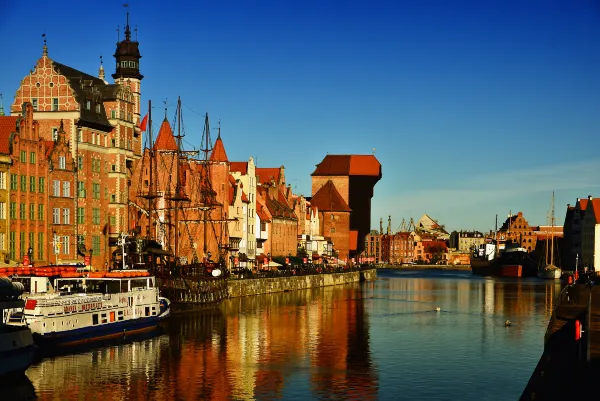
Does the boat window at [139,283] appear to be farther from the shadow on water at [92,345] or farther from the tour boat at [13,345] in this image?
the tour boat at [13,345]

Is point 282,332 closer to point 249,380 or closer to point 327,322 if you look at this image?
point 327,322

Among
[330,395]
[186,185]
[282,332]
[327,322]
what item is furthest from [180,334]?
[186,185]

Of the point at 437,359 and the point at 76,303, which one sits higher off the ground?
the point at 76,303

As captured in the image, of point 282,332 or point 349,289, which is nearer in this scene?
point 282,332

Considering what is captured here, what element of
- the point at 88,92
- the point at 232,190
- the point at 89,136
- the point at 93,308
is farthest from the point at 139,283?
the point at 232,190

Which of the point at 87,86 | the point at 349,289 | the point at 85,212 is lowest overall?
the point at 349,289

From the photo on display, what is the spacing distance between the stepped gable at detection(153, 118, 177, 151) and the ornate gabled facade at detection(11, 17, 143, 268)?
46.1 feet

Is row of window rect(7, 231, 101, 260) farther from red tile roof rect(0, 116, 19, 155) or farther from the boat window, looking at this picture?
the boat window

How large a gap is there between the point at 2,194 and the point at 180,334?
23.8 m

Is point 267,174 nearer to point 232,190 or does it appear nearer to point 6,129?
point 232,190

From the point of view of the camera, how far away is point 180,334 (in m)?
74.9

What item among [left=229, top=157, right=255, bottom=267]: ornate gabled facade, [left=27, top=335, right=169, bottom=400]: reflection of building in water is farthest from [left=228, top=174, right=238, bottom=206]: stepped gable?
[left=27, top=335, right=169, bottom=400]: reflection of building in water

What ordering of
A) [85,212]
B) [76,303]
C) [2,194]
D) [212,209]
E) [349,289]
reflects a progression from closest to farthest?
[76,303], [2,194], [85,212], [212,209], [349,289]

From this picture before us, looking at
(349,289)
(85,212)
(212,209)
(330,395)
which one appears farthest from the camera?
(349,289)
